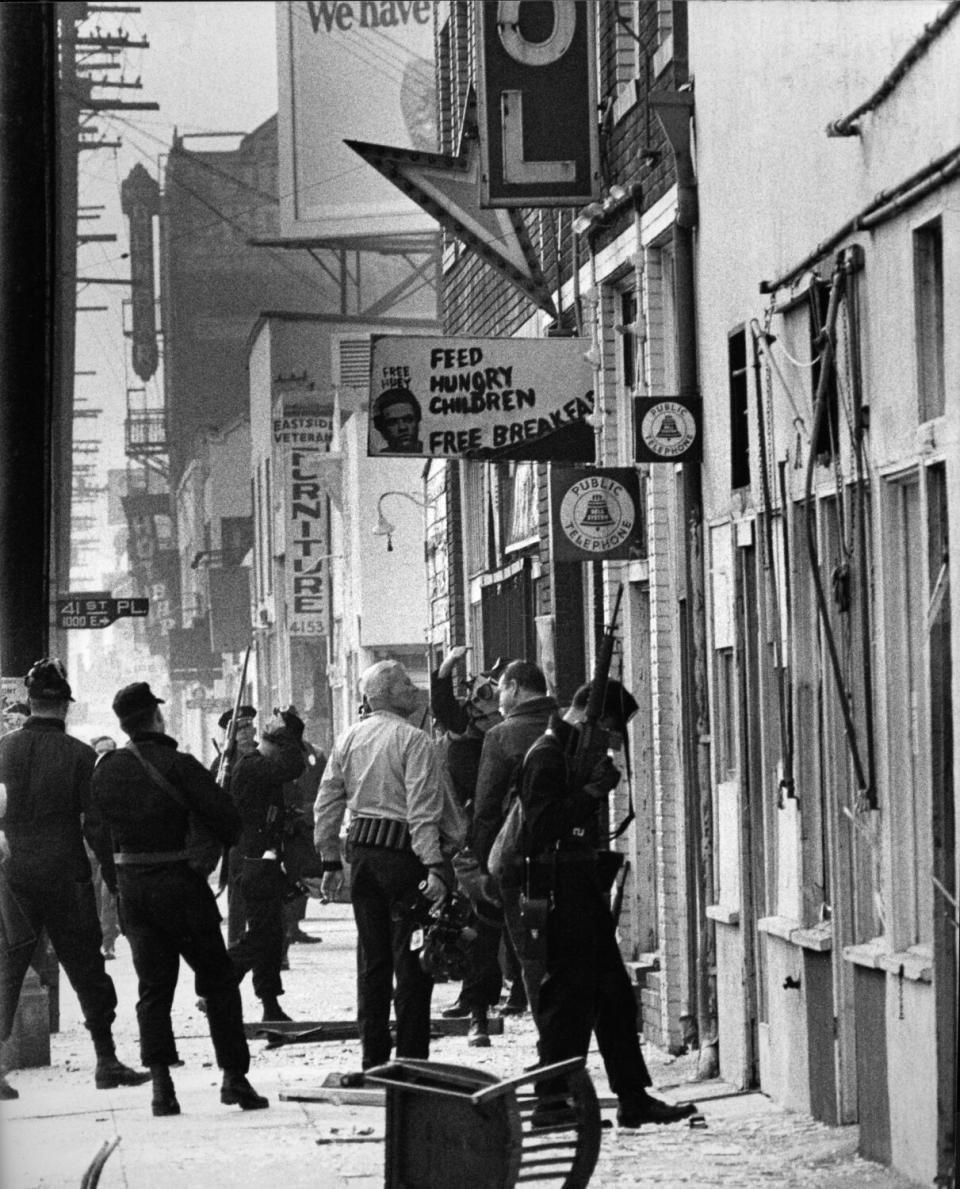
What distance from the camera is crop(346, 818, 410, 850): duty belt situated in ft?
41.2

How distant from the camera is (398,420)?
54.5 ft

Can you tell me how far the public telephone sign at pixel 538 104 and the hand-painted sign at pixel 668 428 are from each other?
8.63 feet

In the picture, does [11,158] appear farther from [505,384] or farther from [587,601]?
[587,601]

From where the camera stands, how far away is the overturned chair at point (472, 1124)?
7.69 m

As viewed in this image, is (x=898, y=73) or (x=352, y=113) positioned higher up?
(x=352, y=113)

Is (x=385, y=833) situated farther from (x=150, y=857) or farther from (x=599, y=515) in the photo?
(x=599, y=515)

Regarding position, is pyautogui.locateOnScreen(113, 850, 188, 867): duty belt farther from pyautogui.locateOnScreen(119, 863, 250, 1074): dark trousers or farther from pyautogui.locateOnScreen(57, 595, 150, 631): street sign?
pyautogui.locateOnScreen(57, 595, 150, 631): street sign

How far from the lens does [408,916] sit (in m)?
12.5

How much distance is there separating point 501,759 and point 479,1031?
1.99m

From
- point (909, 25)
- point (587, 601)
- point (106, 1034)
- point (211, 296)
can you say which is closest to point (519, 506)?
point (587, 601)

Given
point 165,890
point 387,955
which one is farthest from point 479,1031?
point 165,890

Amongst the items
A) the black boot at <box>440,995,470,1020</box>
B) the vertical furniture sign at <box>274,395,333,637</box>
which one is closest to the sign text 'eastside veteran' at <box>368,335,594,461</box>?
the black boot at <box>440,995,470,1020</box>

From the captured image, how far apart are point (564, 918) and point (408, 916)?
1.67 m

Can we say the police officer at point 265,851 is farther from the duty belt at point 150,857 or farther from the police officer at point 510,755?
the duty belt at point 150,857
